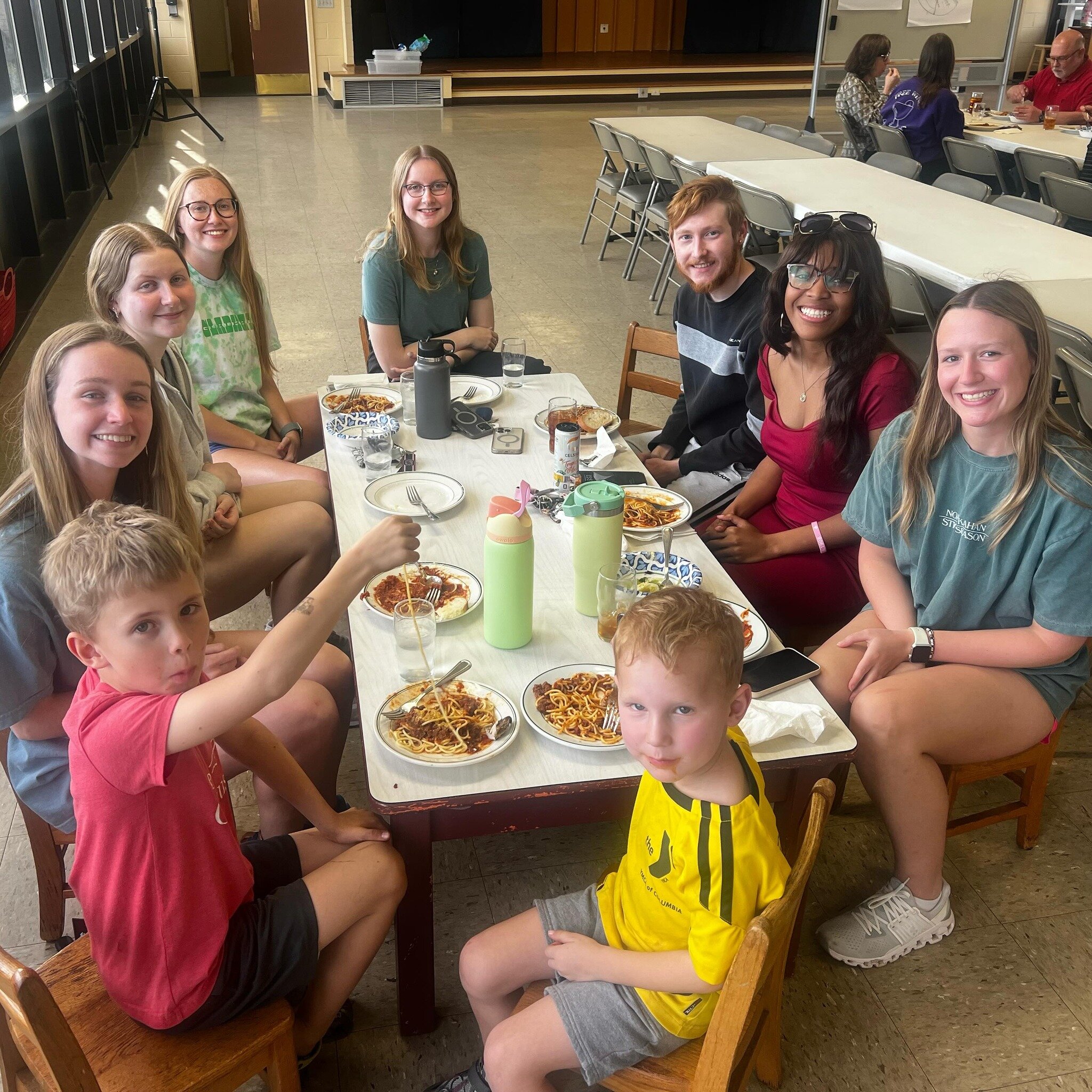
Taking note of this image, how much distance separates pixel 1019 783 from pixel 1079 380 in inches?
45.3

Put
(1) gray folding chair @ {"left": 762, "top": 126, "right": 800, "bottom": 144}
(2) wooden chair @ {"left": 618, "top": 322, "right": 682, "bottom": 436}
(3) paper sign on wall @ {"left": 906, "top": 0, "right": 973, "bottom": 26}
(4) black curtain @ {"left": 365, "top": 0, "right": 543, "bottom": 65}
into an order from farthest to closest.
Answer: (4) black curtain @ {"left": 365, "top": 0, "right": 543, "bottom": 65} → (3) paper sign on wall @ {"left": 906, "top": 0, "right": 973, "bottom": 26} → (1) gray folding chair @ {"left": 762, "top": 126, "right": 800, "bottom": 144} → (2) wooden chair @ {"left": 618, "top": 322, "right": 682, "bottom": 436}

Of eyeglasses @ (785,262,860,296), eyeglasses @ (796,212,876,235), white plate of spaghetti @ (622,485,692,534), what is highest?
eyeglasses @ (796,212,876,235)

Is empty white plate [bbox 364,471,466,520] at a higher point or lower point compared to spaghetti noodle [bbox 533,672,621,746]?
higher

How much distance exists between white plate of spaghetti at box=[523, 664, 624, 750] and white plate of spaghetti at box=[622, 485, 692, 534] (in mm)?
485

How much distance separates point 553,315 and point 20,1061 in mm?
4785

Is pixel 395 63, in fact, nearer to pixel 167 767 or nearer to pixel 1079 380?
pixel 1079 380

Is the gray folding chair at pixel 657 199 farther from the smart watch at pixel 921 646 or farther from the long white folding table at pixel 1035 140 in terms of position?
the smart watch at pixel 921 646

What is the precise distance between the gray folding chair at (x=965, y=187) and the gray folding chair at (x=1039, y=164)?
27.2 inches

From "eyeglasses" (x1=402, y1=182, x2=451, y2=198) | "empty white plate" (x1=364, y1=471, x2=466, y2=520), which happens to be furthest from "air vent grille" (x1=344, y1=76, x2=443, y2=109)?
"empty white plate" (x1=364, y1=471, x2=466, y2=520)

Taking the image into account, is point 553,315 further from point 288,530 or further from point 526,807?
point 526,807

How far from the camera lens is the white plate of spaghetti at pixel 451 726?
5.03 ft

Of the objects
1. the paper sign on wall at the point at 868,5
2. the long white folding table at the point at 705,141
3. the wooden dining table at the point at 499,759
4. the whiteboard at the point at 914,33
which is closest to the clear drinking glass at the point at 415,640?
the wooden dining table at the point at 499,759

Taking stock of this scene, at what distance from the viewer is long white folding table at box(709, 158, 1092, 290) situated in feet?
12.0

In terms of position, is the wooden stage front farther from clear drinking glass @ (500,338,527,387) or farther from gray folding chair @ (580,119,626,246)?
clear drinking glass @ (500,338,527,387)
